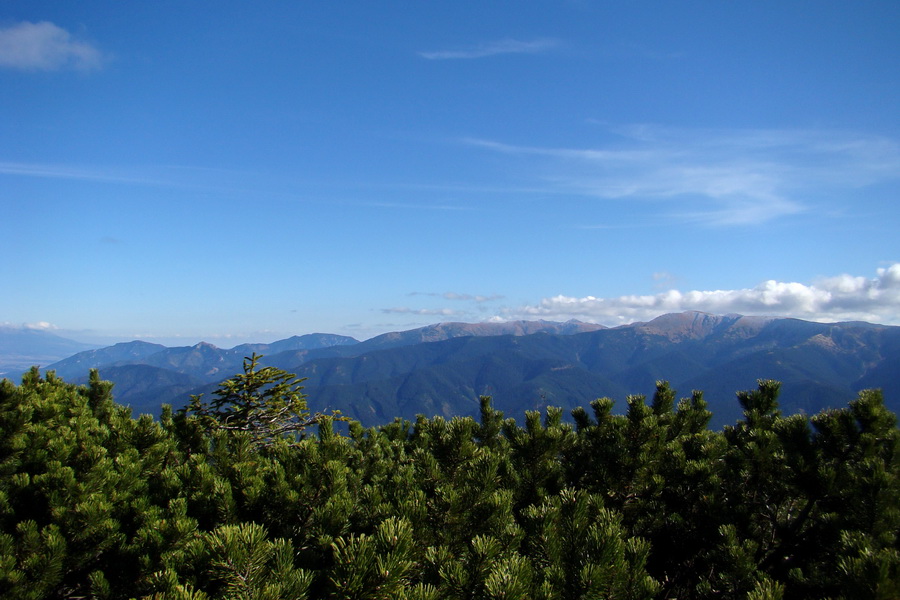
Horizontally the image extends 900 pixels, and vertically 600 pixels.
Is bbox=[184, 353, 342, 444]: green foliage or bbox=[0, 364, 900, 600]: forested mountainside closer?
bbox=[0, 364, 900, 600]: forested mountainside

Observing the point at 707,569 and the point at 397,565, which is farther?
the point at 707,569

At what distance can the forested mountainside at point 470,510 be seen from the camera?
319cm

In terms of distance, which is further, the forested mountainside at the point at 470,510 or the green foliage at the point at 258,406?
the green foliage at the point at 258,406

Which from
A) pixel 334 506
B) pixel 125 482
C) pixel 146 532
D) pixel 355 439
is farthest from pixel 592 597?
pixel 355 439

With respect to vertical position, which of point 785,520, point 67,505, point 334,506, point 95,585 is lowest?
point 785,520

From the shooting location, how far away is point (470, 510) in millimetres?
4641

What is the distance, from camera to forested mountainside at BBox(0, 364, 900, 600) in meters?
3.19

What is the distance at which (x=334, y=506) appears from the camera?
4.47 meters

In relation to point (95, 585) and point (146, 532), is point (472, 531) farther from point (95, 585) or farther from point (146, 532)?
point (95, 585)

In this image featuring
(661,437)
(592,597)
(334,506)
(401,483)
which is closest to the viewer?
(592,597)

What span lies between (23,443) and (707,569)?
1046 cm

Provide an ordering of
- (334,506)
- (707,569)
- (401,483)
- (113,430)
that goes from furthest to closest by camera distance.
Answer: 1. (113,430)
2. (707,569)
3. (401,483)
4. (334,506)

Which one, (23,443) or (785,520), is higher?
(23,443)

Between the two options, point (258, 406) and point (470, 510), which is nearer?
point (470, 510)
